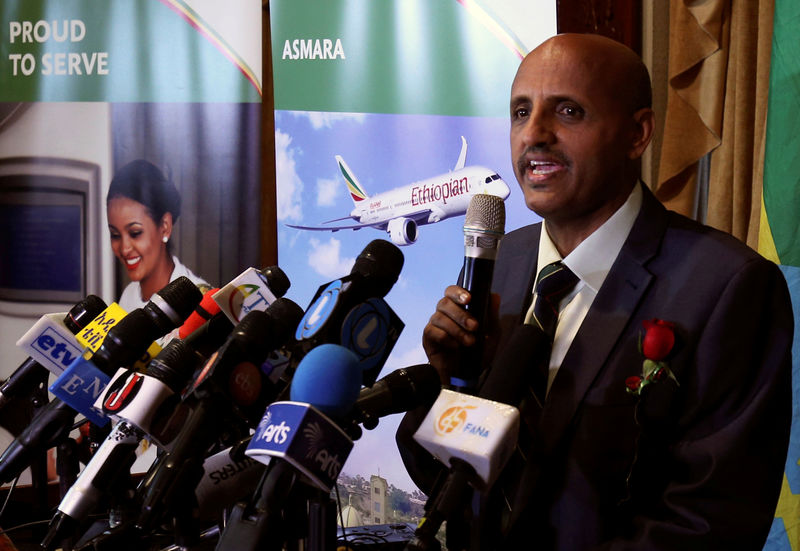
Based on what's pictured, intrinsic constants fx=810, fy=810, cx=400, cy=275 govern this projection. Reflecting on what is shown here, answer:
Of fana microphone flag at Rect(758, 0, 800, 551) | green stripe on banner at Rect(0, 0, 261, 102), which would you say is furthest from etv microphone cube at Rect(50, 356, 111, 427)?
green stripe on banner at Rect(0, 0, 261, 102)

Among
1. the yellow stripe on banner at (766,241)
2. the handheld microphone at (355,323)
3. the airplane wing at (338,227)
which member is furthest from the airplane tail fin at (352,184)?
the handheld microphone at (355,323)

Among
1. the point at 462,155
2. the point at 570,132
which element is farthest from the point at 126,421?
the point at 462,155

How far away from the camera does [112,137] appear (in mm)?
3672

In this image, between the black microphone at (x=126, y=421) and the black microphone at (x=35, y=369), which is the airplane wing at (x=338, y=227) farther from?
the black microphone at (x=126, y=421)

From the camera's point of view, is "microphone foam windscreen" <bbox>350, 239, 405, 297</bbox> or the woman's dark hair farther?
the woman's dark hair

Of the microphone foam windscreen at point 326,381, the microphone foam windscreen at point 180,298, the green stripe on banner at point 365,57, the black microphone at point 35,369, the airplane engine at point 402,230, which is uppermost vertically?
the green stripe on banner at point 365,57

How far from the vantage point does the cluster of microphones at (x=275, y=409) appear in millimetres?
887

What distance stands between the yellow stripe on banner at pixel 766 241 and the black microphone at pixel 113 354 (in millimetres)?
1828

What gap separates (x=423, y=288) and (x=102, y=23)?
1.87 meters

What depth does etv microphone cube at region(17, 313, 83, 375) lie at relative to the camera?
1595 millimetres

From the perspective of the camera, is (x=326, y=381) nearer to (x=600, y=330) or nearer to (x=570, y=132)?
(x=600, y=330)

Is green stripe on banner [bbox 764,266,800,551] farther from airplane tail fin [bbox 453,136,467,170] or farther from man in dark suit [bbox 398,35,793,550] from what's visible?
airplane tail fin [bbox 453,136,467,170]

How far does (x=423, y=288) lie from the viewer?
3564mm

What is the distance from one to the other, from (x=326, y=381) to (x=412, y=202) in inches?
106
